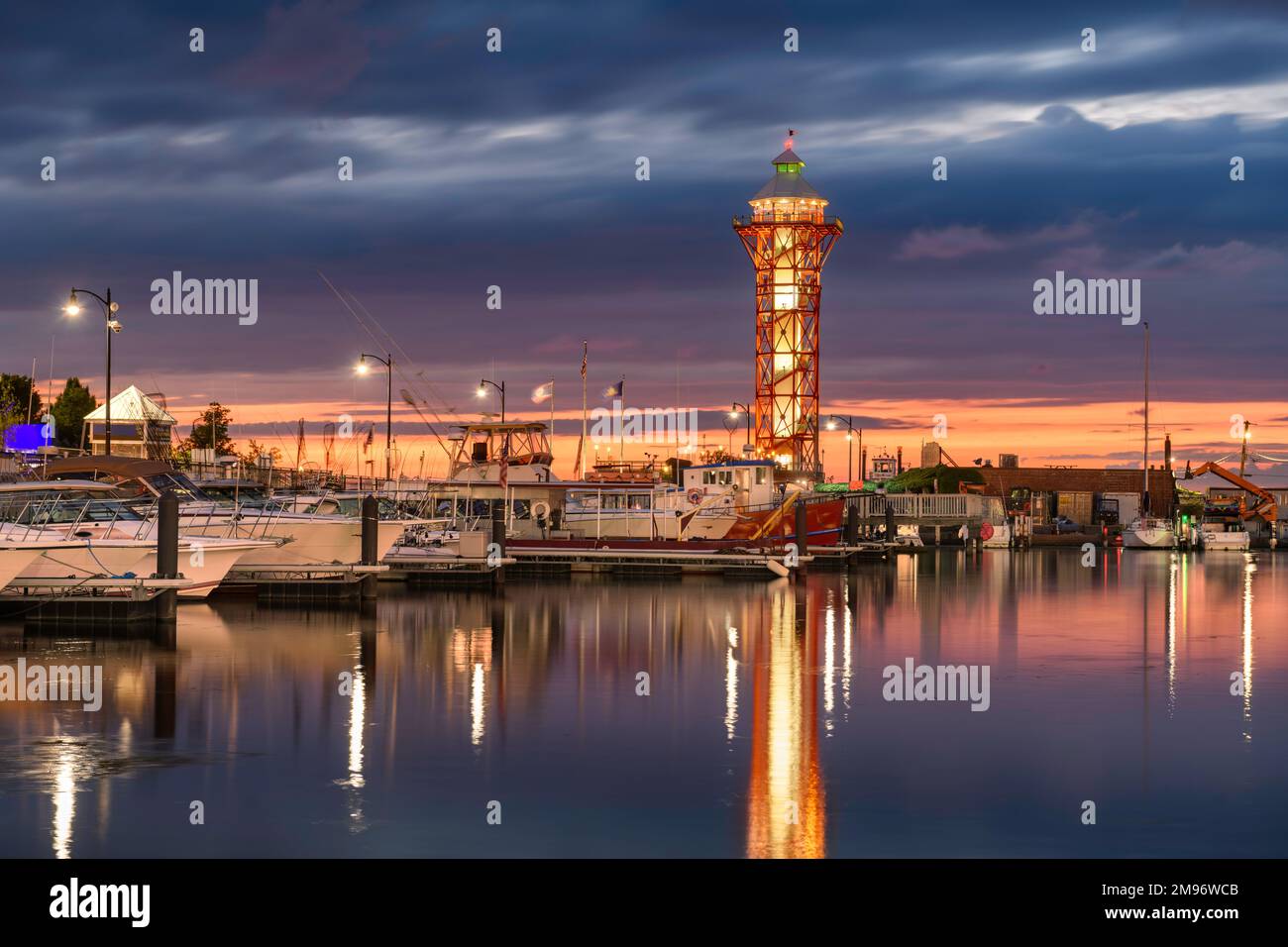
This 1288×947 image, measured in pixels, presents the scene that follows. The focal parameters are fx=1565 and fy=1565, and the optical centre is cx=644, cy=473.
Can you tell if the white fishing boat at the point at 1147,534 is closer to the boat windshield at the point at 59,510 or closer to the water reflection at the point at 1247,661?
the water reflection at the point at 1247,661

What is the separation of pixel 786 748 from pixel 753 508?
145 ft

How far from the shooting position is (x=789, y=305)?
394 feet

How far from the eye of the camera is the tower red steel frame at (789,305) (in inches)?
4712

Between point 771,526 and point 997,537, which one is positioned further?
point 997,537

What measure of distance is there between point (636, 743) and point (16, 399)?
115598 millimetres

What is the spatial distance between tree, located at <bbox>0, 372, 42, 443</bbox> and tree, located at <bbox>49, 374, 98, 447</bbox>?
1.74m

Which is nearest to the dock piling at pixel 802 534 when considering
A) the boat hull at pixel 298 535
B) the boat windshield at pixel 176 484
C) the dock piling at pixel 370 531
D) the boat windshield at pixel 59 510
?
the boat hull at pixel 298 535

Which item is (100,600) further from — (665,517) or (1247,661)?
(665,517)

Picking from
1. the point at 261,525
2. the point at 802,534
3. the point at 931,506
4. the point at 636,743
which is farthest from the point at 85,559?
the point at 931,506

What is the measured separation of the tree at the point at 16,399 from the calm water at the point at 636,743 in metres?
84.6

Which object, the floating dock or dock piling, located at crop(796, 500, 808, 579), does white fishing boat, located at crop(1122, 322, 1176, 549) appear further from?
the floating dock

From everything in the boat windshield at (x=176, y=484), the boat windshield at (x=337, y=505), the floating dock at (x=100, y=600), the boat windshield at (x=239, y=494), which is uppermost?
the boat windshield at (x=176, y=484)

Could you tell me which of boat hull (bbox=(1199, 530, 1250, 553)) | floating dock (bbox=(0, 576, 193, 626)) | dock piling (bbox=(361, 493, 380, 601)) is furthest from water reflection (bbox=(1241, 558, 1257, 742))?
boat hull (bbox=(1199, 530, 1250, 553))
